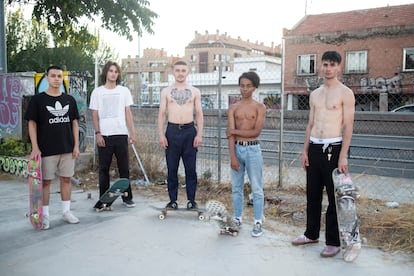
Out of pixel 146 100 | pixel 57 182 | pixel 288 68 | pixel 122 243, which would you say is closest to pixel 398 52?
pixel 288 68

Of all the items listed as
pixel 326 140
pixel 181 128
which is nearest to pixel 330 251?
pixel 326 140

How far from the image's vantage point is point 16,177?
818 centimetres

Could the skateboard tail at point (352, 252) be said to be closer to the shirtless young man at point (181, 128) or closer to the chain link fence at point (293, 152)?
the shirtless young man at point (181, 128)

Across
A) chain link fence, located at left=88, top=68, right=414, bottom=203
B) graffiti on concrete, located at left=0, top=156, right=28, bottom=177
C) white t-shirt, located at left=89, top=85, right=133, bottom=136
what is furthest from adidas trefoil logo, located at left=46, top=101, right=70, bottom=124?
graffiti on concrete, located at left=0, top=156, right=28, bottom=177

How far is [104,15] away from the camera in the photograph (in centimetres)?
1156

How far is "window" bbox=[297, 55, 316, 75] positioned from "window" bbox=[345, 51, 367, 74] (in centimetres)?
249

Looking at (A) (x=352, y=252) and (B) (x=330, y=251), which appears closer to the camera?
(A) (x=352, y=252)

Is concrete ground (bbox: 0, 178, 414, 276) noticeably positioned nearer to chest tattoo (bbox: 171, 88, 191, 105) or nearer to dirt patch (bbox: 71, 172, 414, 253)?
dirt patch (bbox: 71, 172, 414, 253)

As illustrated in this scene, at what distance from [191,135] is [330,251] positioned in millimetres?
2204

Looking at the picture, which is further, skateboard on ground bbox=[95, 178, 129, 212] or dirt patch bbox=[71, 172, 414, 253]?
skateboard on ground bbox=[95, 178, 129, 212]

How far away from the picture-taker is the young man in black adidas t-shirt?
498 cm

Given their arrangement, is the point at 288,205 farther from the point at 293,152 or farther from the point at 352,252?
the point at 293,152

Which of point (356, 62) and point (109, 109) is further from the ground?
point (356, 62)

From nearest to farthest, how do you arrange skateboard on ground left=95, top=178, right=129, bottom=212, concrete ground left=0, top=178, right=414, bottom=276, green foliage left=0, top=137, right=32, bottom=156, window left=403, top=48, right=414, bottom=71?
concrete ground left=0, top=178, right=414, bottom=276
skateboard on ground left=95, top=178, right=129, bottom=212
green foliage left=0, top=137, right=32, bottom=156
window left=403, top=48, right=414, bottom=71
